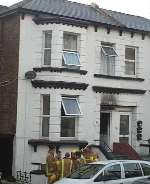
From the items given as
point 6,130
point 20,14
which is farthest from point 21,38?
point 6,130

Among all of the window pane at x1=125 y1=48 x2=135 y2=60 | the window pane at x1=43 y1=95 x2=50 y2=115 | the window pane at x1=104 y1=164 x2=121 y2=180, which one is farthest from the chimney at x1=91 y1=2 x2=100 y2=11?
the window pane at x1=104 y1=164 x2=121 y2=180

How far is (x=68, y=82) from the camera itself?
23.3 m

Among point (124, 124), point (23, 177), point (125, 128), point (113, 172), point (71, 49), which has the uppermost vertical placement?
point (71, 49)

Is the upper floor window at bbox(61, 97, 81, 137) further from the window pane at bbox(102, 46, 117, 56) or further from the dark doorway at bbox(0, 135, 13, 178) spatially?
the window pane at bbox(102, 46, 117, 56)

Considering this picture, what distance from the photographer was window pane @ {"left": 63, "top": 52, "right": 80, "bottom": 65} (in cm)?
2365

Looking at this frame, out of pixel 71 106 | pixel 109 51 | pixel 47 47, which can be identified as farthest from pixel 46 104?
pixel 109 51

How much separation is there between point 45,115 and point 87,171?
24.6 feet

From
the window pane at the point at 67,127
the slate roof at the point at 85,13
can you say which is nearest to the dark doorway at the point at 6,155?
the window pane at the point at 67,127

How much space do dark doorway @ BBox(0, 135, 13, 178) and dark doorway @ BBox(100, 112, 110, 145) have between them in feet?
16.6

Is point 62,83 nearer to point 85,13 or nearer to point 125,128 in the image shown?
point 85,13

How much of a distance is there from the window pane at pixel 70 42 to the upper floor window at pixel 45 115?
2747mm

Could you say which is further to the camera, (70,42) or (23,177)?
(70,42)

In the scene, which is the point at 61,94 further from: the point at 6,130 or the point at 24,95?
the point at 6,130

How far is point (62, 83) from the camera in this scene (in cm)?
2312
